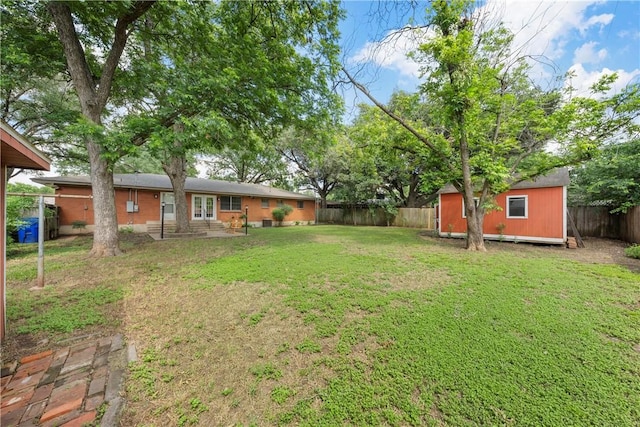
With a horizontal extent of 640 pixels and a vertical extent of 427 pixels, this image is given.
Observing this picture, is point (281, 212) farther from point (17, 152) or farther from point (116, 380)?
point (116, 380)

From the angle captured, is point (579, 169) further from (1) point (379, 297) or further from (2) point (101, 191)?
(2) point (101, 191)

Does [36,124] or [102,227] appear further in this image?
[36,124]

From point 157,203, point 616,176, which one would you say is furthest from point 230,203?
point 616,176

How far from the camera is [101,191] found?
6668 millimetres

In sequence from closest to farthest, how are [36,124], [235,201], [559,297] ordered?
1. [559,297]
2. [36,124]
3. [235,201]

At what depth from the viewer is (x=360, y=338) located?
2760 mm

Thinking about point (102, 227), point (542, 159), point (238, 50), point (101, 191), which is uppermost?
point (238, 50)

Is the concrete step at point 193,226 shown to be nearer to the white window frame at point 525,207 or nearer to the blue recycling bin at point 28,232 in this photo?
the blue recycling bin at point 28,232

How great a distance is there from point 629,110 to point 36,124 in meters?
23.7

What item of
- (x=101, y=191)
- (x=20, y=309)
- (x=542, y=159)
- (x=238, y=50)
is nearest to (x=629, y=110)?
(x=542, y=159)

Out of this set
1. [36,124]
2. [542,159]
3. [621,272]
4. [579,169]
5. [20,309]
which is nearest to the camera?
[20,309]

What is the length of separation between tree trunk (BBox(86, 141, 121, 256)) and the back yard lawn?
1.47 meters

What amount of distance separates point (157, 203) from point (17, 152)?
11.5 meters

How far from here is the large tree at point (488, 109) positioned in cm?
614
